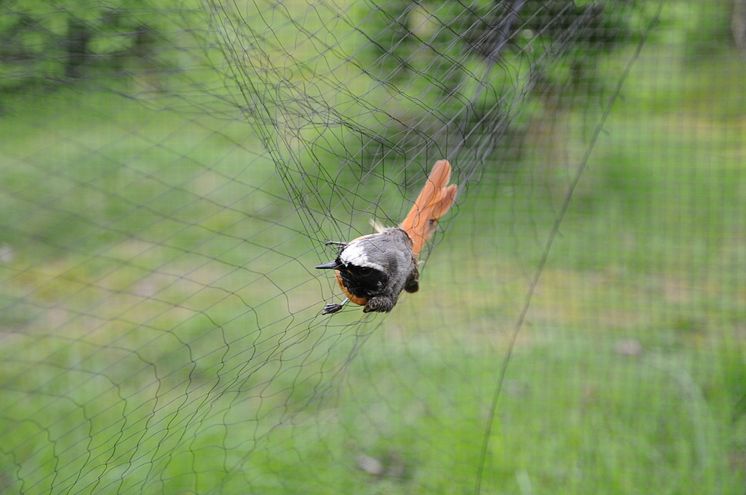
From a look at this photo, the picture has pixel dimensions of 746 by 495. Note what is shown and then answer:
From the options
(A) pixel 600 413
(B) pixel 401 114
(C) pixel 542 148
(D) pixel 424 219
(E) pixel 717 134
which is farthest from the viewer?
(E) pixel 717 134

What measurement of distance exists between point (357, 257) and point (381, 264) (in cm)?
4

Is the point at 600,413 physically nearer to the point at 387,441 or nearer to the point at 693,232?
the point at 387,441

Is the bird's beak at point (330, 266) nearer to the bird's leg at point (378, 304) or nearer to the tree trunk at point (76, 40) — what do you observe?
the bird's leg at point (378, 304)

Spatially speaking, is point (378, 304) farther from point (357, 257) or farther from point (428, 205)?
point (428, 205)

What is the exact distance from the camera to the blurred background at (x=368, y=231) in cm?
166

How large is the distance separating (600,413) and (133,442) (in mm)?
1315

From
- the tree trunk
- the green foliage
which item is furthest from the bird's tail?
the tree trunk

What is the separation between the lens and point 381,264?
1.16 metres

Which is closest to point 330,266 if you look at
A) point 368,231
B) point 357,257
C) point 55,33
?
point 357,257

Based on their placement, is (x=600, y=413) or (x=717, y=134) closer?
(x=600, y=413)

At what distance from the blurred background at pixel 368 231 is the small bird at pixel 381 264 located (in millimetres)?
96

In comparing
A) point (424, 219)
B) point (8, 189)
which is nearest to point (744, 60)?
point (424, 219)

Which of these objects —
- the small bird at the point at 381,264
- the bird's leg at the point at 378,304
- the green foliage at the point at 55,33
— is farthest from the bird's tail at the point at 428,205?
the green foliage at the point at 55,33

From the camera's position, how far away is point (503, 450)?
2.15 meters
